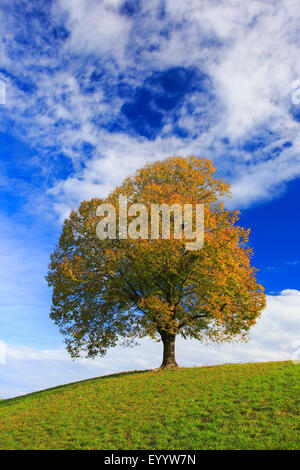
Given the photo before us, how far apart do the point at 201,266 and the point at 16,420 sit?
672 inches

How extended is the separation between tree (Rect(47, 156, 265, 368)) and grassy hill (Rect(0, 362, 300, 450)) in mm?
4539

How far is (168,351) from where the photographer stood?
29.9 m

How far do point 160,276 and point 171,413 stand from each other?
12969 mm
